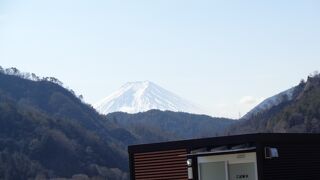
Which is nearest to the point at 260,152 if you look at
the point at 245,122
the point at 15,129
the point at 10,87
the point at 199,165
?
the point at 199,165

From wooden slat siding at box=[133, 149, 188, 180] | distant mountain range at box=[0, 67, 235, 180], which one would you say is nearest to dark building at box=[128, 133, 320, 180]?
wooden slat siding at box=[133, 149, 188, 180]

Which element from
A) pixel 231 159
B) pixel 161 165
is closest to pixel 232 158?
pixel 231 159

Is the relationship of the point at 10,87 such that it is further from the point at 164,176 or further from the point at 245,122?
the point at 164,176

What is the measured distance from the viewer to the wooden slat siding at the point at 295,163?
55.8ft

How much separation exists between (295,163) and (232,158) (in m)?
1.62

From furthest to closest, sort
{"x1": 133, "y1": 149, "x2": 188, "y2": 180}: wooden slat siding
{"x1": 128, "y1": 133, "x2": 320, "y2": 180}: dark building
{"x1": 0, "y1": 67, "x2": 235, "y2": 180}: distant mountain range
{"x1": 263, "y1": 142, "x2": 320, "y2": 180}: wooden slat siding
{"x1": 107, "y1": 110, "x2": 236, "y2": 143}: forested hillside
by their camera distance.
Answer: {"x1": 107, "y1": 110, "x2": 236, "y2": 143}: forested hillside, {"x1": 0, "y1": 67, "x2": 235, "y2": 180}: distant mountain range, {"x1": 133, "y1": 149, "x2": 188, "y2": 180}: wooden slat siding, {"x1": 263, "y1": 142, "x2": 320, "y2": 180}: wooden slat siding, {"x1": 128, "y1": 133, "x2": 320, "y2": 180}: dark building

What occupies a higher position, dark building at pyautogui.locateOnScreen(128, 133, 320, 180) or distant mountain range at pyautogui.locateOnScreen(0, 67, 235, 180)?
distant mountain range at pyautogui.locateOnScreen(0, 67, 235, 180)

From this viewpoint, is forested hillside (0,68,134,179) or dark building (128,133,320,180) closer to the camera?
dark building (128,133,320,180)

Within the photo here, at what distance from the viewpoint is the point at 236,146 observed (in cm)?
1727

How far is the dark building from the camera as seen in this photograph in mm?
16859

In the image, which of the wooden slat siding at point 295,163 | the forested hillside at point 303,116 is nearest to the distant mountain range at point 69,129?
the forested hillside at point 303,116

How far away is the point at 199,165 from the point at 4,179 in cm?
6375

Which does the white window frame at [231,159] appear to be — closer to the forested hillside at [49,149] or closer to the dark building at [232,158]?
the dark building at [232,158]

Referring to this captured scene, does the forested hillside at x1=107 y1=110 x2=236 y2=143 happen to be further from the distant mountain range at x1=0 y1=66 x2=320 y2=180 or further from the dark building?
the dark building
